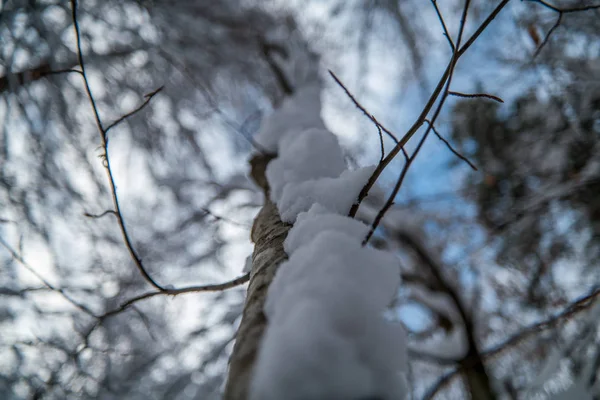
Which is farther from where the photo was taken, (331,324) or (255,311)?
(255,311)

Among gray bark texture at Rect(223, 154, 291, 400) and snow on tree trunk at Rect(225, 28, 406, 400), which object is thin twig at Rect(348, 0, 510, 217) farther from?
gray bark texture at Rect(223, 154, 291, 400)

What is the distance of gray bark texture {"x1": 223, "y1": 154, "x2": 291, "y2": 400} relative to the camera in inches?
17.3

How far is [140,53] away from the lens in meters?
2.47

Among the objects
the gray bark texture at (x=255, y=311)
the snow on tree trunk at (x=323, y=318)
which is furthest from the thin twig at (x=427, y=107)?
the gray bark texture at (x=255, y=311)

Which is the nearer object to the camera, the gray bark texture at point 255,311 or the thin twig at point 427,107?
the gray bark texture at point 255,311

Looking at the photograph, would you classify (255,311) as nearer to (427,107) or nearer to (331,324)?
(331,324)

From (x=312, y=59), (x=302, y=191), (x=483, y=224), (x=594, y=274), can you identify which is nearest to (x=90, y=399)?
(x=302, y=191)

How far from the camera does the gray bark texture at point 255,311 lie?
0.44 meters

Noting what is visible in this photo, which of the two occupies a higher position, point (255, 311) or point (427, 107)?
point (427, 107)

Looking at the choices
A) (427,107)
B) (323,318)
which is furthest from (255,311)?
(427,107)

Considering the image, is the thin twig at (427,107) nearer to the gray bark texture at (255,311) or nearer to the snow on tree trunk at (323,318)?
the snow on tree trunk at (323,318)

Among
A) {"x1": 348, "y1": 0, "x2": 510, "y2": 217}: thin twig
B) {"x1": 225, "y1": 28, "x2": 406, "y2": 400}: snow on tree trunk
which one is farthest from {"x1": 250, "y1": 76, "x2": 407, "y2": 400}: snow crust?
{"x1": 348, "y1": 0, "x2": 510, "y2": 217}: thin twig

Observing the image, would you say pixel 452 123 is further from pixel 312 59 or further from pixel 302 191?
pixel 302 191

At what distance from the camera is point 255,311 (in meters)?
0.56
